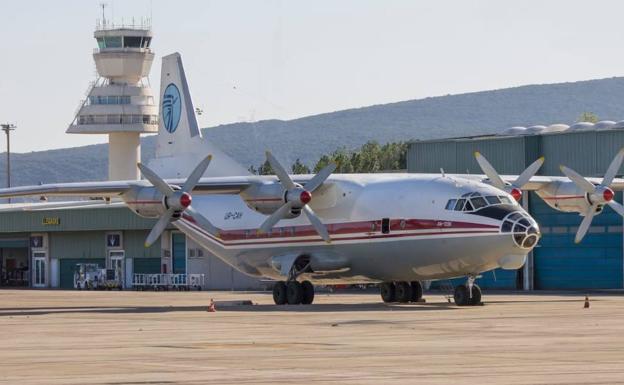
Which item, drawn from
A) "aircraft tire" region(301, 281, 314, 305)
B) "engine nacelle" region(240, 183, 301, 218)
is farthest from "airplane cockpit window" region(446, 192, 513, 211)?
"aircraft tire" region(301, 281, 314, 305)

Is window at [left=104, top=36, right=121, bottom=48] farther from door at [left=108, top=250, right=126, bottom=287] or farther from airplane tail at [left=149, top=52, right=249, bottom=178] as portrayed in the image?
airplane tail at [left=149, top=52, right=249, bottom=178]

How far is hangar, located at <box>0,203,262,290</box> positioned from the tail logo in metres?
19.6

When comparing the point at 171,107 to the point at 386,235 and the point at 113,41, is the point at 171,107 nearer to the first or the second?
the point at 386,235

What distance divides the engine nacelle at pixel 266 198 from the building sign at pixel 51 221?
143 feet

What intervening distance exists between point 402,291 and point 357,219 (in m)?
3.35

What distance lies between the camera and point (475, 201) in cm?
3947

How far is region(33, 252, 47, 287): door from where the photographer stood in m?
85.9

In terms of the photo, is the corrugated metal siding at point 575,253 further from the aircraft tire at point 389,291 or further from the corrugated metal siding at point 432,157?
the aircraft tire at point 389,291

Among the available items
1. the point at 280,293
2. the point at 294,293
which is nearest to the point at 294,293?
the point at 294,293

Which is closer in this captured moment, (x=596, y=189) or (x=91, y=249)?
(x=596, y=189)

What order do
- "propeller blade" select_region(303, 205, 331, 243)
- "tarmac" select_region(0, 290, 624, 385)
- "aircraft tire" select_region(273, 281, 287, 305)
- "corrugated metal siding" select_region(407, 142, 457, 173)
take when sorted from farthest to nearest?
"corrugated metal siding" select_region(407, 142, 457, 173) → "aircraft tire" select_region(273, 281, 287, 305) → "propeller blade" select_region(303, 205, 331, 243) → "tarmac" select_region(0, 290, 624, 385)

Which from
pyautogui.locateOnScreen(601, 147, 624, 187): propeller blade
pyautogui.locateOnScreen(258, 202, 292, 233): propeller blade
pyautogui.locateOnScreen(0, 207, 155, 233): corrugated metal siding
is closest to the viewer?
pyautogui.locateOnScreen(258, 202, 292, 233): propeller blade

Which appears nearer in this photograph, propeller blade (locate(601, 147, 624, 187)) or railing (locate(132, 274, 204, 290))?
propeller blade (locate(601, 147, 624, 187))

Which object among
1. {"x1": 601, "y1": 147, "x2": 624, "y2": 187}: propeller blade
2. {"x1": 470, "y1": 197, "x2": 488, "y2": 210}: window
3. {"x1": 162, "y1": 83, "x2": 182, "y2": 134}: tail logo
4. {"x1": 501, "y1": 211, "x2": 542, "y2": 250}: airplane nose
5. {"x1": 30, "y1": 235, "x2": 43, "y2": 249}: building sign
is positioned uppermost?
{"x1": 162, "y1": 83, "x2": 182, "y2": 134}: tail logo
